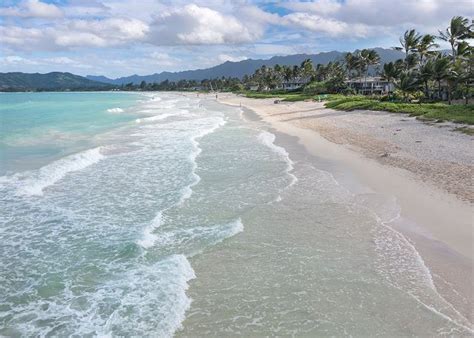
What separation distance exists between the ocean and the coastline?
13.3 inches

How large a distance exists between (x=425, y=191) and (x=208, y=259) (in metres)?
8.23

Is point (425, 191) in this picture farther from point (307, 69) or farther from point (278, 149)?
point (307, 69)

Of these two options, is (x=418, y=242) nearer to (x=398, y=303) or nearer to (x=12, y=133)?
(x=398, y=303)

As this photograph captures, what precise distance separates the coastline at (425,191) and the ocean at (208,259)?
13.3 inches

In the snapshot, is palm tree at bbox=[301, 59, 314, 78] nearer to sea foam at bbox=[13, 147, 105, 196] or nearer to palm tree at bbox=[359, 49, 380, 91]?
palm tree at bbox=[359, 49, 380, 91]

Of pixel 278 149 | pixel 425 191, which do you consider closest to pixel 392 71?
pixel 278 149

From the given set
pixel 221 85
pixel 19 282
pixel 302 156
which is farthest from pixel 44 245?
pixel 221 85

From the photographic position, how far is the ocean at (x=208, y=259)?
6.82 meters

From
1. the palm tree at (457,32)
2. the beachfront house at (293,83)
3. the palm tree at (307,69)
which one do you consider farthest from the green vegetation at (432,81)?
the beachfront house at (293,83)

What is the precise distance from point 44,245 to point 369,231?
8.31 metres

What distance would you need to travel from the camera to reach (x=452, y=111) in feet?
107

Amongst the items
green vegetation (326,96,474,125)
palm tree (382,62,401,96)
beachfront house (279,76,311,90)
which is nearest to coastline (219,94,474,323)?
green vegetation (326,96,474,125)

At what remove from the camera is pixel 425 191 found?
530 inches

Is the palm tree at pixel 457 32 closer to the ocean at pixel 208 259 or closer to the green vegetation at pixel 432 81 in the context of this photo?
the green vegetation at pixel 432 81
